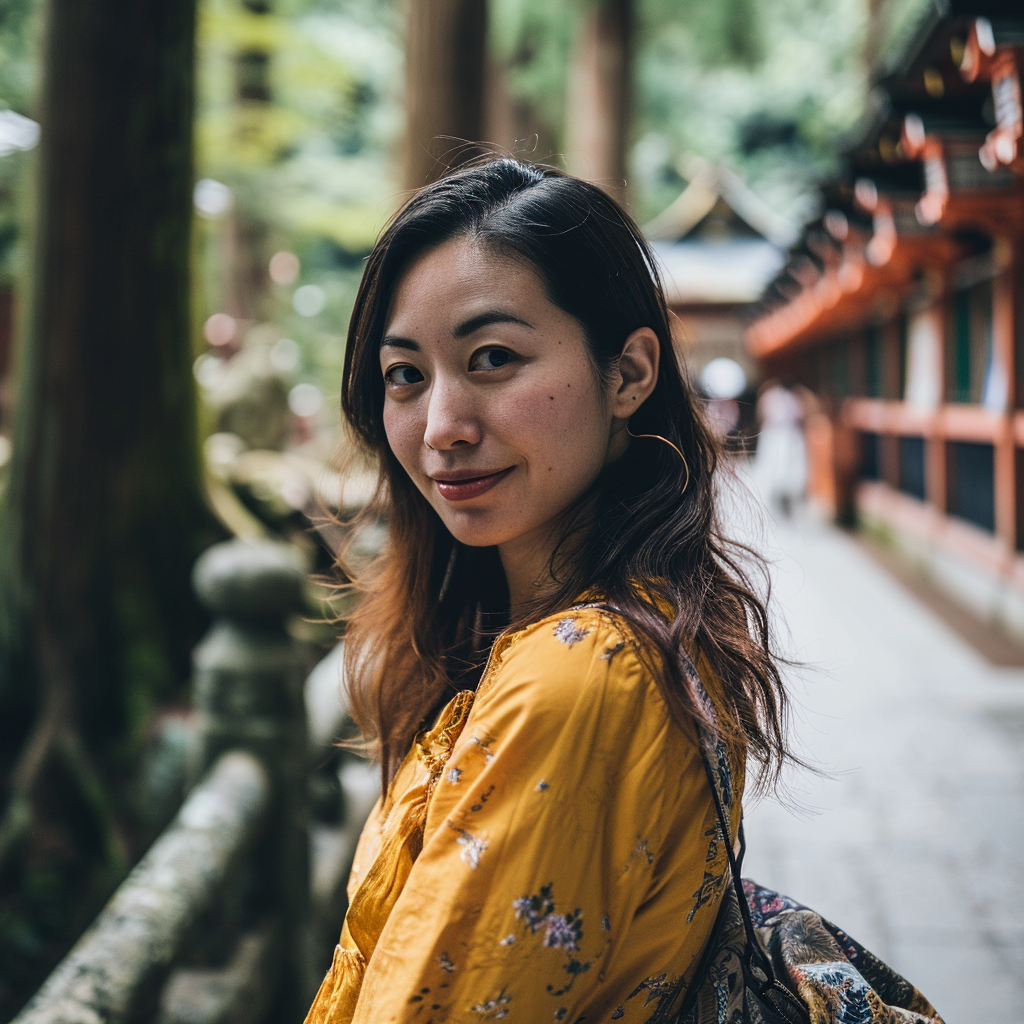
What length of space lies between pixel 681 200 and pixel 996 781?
22.9 m

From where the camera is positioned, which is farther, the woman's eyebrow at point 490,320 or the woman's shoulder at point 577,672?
the woman's eyebrow at point 490,320

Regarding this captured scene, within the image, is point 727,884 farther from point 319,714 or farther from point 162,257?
point 162,257

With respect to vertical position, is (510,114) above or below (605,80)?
above

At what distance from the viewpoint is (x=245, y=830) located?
2629 mm

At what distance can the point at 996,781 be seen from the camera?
14.9ft

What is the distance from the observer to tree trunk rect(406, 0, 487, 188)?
595cm

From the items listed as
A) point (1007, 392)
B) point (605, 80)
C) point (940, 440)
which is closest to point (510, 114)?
point (605, 80)

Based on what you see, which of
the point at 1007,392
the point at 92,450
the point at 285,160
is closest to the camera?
the point at 92,450

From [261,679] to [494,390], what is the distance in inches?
74.4

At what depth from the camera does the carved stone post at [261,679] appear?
280 centimetres

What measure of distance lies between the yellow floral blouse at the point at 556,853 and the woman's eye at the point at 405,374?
1.27ft

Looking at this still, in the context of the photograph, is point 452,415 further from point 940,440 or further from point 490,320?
point 940,440

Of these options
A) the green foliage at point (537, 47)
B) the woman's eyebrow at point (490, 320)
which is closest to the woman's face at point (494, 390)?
the woman's eyebrow at point (490, 320)

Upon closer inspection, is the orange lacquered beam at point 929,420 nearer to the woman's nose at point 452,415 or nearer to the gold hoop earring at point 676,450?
the gold hoop earring at point 676,450
